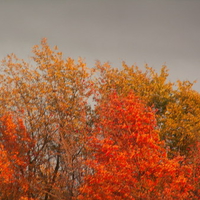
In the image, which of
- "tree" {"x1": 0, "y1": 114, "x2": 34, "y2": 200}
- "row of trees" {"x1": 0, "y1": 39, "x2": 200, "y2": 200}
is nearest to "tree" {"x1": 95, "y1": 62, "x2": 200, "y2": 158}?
"row of trees" {"x1": 0, "y1": 39, "x2": 200, "y2": 200}

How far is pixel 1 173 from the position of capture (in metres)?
26.5

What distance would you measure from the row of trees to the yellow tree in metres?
0.11

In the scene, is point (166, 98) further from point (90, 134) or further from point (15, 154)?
point (15, 154)

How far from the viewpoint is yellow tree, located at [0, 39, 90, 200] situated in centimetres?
3158

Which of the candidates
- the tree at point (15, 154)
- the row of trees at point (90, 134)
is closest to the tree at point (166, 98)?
the row of trees at point (90, 134)

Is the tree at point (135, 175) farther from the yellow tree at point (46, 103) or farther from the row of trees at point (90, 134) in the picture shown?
the yellow tree at point (46, 103)

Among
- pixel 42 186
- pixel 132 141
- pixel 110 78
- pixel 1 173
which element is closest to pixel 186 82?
pixel 110 78

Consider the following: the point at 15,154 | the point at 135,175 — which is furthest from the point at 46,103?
the point at 135,175

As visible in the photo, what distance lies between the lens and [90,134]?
29828mm

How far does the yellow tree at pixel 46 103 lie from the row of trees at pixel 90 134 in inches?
4.2

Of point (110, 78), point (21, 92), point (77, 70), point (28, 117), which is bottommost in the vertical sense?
point (28, 117)

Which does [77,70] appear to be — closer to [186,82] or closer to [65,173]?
[65,173]

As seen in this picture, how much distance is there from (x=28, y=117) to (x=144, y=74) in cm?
1887

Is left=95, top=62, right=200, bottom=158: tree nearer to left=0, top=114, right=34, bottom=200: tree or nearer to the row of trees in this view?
the row of trees
